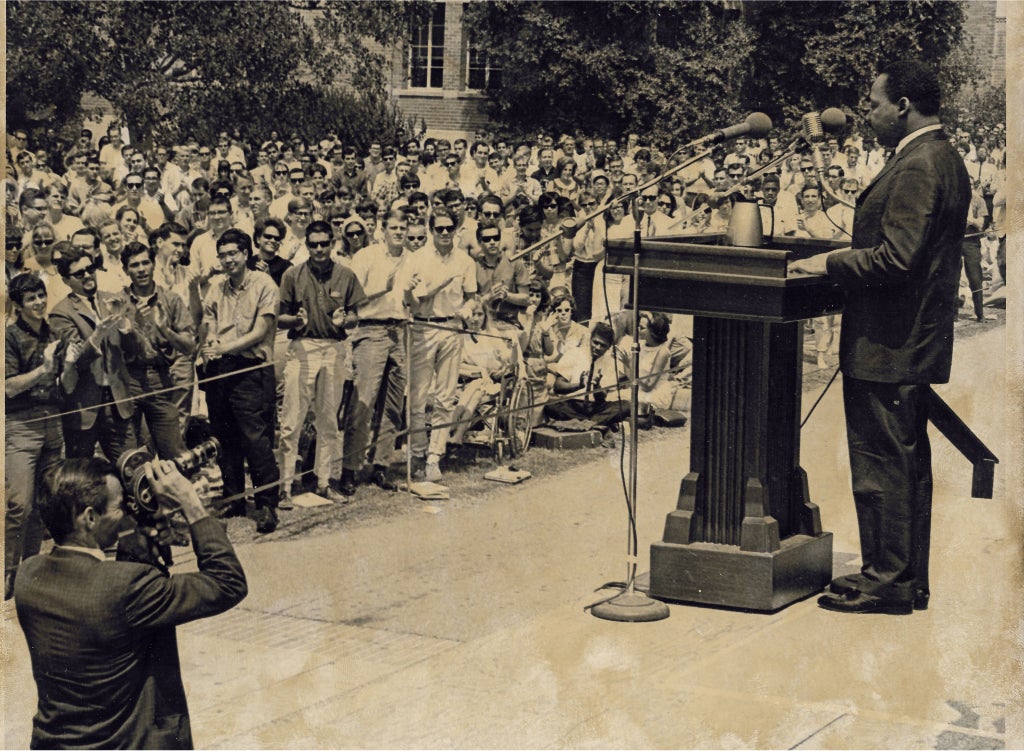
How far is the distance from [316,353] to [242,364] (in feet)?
1.77

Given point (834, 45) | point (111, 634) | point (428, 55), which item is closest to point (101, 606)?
point (111, 634)

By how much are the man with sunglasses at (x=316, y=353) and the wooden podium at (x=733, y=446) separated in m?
3.52

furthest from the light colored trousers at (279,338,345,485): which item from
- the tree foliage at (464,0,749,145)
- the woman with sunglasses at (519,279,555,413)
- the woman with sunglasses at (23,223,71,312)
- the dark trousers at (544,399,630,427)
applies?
the tree foliage at (464,0,749,145)

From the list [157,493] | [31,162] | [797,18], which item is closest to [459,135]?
[797,18]

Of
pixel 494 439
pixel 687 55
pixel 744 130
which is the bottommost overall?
pixel 494 439

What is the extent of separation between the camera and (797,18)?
61.4 ft

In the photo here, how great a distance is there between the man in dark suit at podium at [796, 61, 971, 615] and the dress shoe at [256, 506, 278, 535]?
358cm

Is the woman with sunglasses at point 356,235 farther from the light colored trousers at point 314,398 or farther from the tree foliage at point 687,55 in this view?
the tree foliage at point 687,55

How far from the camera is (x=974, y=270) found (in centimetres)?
1405

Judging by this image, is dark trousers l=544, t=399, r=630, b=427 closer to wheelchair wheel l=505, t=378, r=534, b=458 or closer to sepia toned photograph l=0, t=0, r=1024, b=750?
sepia toned photograph l=0, t=0, r=1024, b=750

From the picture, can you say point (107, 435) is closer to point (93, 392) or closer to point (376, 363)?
point (93, 392)

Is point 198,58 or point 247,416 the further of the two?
point 198,58

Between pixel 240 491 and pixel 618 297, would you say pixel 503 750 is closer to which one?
pixel 240 491

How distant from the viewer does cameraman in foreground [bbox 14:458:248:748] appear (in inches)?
172
